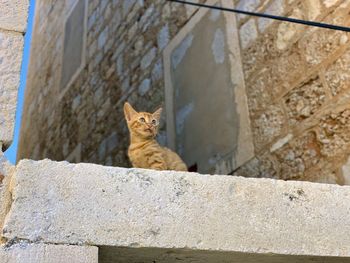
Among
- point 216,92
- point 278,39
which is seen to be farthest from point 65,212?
point 216,92

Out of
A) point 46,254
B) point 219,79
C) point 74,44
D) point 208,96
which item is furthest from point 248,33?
point 74,44

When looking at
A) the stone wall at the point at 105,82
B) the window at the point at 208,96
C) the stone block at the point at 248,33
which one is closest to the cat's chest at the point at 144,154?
the window at the point at 208,96

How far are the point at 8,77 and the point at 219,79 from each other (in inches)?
80.7

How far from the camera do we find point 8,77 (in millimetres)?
1558

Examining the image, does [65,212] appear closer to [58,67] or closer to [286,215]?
[286,215]

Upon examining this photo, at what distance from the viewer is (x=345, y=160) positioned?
7.66 ft

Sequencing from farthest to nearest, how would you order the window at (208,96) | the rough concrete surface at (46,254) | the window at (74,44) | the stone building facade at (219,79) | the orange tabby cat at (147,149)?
the window at (74,44) < the window at (208,96) < the stone building facade at (219,79) < the orange tabby cat at (147,149) < the rough concrete surface at (46,254)

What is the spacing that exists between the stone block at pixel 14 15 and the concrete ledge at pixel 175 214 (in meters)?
0.51

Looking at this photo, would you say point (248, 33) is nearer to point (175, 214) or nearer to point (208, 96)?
point (208, 96)

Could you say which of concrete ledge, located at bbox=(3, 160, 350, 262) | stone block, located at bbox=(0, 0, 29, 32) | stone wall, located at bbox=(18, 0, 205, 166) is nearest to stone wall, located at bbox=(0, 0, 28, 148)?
stone block, located at bbox=(0, 0, 29, 32)

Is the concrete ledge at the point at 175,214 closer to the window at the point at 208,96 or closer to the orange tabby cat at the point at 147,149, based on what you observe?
the orange tabby cat at the point at 147,149

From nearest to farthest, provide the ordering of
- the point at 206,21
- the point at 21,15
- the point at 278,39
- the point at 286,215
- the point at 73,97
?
the point at 286,215 → the point at 21,15 → the point at 278,39 → the point at 206,21 → the point at 73,97

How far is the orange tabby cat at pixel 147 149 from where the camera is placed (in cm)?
224

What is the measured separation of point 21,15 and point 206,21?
89.0 inches
